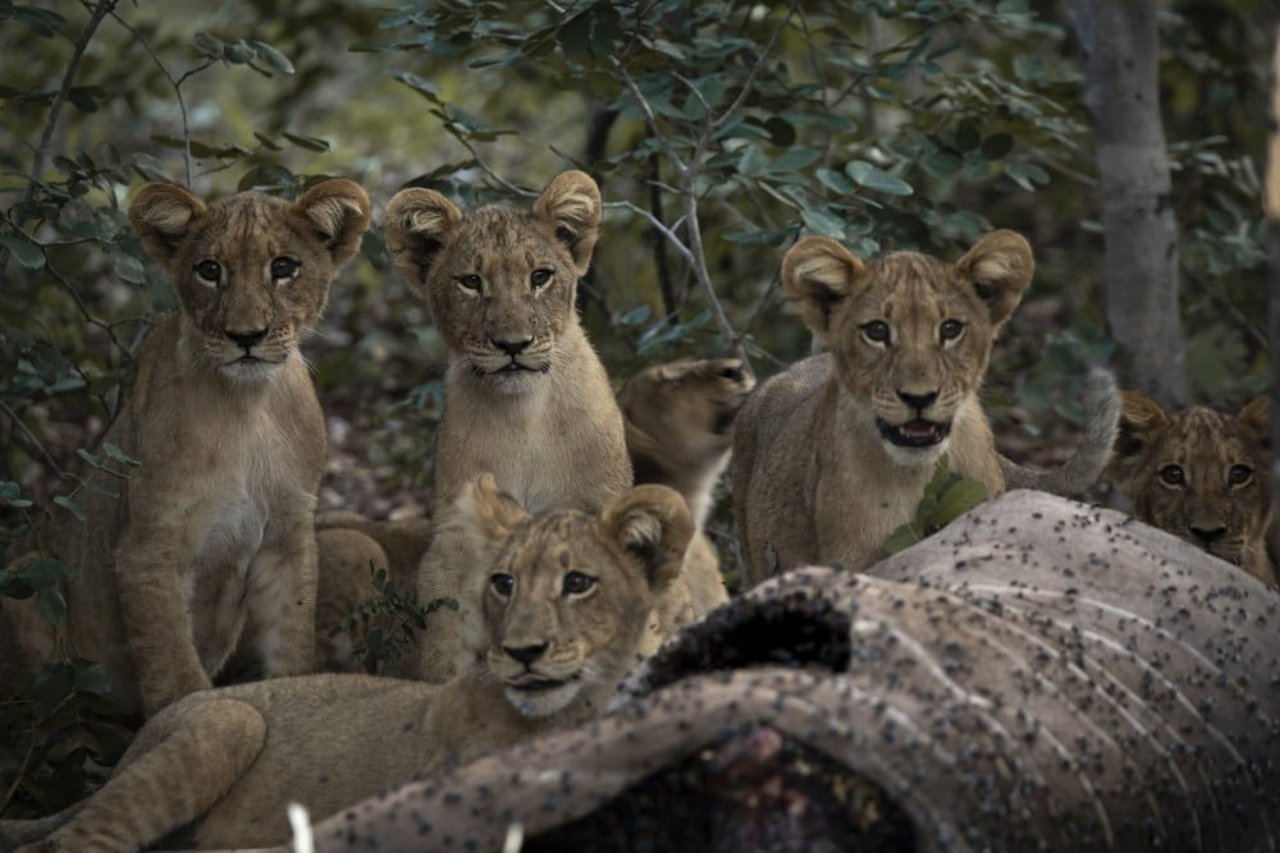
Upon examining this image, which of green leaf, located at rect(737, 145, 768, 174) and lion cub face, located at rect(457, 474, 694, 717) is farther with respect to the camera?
green leaf, located at rect(737, 145, 768, 174)

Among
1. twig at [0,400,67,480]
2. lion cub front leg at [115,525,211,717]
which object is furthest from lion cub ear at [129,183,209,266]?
lion cub front leg at [115,525,211,717]

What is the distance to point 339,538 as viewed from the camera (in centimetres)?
754

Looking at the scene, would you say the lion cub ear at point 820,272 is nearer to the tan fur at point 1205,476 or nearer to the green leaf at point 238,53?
the tan fur at point 1205,476

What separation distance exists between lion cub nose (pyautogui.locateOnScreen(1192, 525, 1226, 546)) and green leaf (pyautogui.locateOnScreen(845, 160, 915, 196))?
1.53m

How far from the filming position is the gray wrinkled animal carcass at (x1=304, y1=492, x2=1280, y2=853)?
399 centimetres

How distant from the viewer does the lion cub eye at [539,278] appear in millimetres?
6672

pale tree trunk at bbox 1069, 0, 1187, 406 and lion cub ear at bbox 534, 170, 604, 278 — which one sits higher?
lion cub ear at bbox 534, 170, 604, 278

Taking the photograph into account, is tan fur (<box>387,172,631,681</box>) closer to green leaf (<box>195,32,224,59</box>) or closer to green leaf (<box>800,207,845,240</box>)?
green leaf (<box>800,207,845,240</box>)

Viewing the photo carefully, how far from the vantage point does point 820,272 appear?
20.4ft

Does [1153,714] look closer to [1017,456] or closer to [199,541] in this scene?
[199,541]

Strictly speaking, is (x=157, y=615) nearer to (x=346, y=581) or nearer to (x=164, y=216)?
(x=346, y=581)

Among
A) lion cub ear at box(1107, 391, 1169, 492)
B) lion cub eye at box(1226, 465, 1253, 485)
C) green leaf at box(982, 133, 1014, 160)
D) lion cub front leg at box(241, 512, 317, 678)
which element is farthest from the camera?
green leaf at box(982, 133, 1014, 160)

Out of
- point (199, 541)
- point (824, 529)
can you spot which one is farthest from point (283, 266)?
point (824, 529)

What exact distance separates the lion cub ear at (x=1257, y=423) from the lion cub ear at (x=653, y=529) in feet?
8.83
